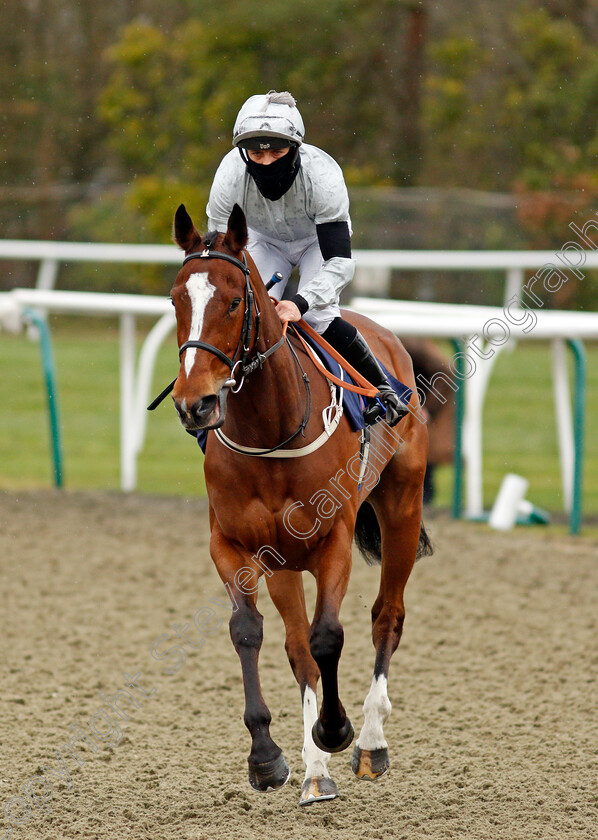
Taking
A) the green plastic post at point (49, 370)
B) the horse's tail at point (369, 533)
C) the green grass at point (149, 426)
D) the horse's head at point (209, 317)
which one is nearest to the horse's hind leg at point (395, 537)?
the horse's tail at point (369, 533)

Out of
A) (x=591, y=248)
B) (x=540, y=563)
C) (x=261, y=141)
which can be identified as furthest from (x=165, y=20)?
(x=261, y=141)

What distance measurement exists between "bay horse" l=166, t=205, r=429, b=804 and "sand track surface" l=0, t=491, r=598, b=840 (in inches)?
11.5

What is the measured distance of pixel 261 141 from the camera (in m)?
3.55

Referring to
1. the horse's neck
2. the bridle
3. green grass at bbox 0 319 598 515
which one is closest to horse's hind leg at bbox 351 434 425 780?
the horse's neck

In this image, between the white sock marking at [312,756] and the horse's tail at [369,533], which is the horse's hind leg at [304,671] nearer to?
the white sock marking at [312,756]

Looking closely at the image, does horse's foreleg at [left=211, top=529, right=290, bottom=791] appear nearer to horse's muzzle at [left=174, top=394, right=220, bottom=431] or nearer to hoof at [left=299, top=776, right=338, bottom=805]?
hoof at [left=299, top=776, right=338, bottom=805]

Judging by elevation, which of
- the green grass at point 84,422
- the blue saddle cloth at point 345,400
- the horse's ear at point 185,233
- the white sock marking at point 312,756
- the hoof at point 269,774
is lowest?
the green grass at point 84,422

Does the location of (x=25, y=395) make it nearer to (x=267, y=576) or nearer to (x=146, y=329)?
(x=146, y=329)

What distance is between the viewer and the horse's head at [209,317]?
2998 mm

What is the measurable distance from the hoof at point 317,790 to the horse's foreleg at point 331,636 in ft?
0.54

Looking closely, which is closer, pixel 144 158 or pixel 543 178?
pixel 543 178

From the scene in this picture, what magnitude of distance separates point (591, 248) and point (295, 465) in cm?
1285

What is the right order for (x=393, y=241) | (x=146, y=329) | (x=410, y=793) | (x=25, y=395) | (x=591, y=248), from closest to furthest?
(x=410, y=793) < (x=25, y=395) < (x=591, y=248) < (x=393, y=241) < (x=146, y=329)

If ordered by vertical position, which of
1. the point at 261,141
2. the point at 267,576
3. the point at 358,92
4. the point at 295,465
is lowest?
the point at 267,576
